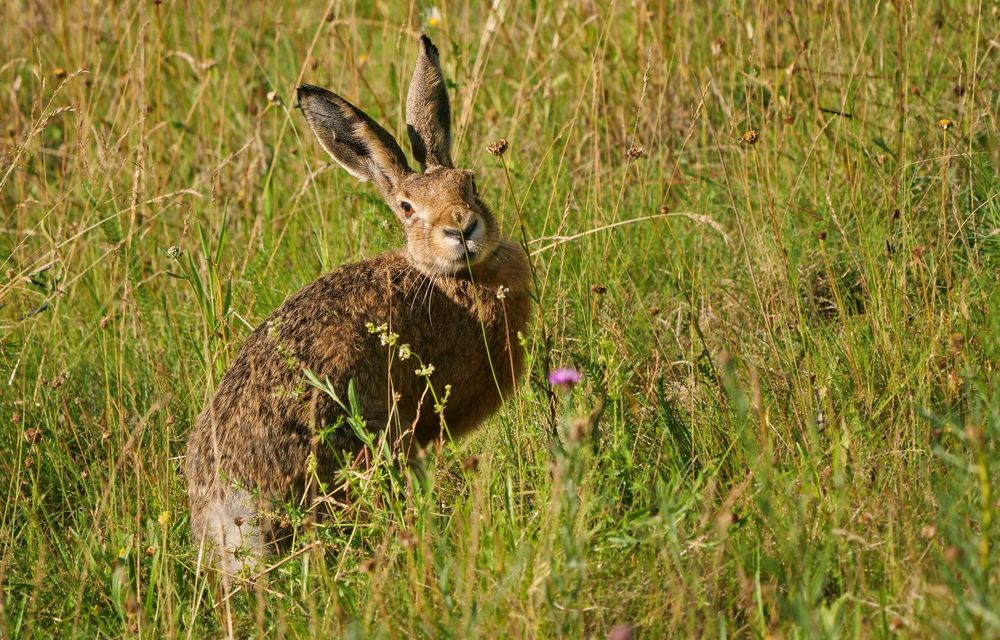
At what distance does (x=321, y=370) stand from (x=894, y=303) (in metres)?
1.80

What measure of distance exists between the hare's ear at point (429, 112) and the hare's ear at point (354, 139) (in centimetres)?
14

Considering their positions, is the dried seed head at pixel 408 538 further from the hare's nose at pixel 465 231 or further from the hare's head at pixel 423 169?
the hare's nose at pixel 465 231

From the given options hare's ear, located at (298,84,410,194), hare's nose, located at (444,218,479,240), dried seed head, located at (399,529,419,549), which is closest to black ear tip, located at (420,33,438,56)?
hare's ear, located at (298,84,410,194)

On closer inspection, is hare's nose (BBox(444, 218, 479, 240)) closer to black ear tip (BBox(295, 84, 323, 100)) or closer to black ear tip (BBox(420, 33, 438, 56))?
black ear tip (BBox(295, 84, 323, 100))

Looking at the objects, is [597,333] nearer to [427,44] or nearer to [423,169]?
[423,169]

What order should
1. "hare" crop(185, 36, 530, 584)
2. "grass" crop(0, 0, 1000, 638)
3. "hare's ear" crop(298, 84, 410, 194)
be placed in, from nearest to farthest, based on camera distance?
"grass" crop(0, 0, 1000, 638)
"hare" crop(185, 36, 530, 584)
"hare's ear" crop(298, 84, 410, 194)

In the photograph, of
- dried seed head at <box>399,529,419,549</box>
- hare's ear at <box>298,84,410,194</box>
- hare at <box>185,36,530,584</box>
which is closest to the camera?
dried seed head at <box>399,529,419,549</box>

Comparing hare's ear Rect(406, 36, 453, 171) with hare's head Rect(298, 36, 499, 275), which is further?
hare's ear Rect(406, 36, 453, 171)

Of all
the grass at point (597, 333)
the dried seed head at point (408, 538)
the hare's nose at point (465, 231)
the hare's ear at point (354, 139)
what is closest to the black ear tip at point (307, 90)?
the hare's ear at point (354, 139)

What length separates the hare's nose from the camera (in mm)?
4324

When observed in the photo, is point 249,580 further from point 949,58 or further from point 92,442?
point 949,58

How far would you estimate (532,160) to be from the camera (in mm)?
5906

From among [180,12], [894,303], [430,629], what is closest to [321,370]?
[430,629]

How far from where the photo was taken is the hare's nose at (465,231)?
4324 millimetres
